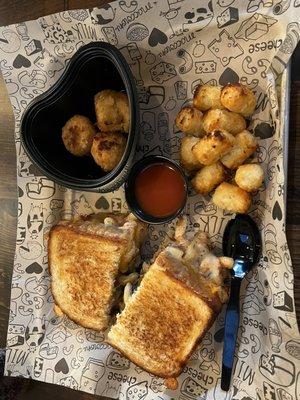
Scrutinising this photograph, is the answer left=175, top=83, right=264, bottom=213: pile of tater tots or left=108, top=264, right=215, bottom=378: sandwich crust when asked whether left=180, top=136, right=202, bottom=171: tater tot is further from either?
left=108, top=264, right=215, bottom=378: sandwich crust

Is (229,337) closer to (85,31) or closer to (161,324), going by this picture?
(161,324)

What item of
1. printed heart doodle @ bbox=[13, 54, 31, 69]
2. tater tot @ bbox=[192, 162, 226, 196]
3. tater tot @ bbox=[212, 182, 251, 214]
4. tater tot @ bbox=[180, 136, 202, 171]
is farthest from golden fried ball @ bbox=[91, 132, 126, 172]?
printed heart doodle @ bbox=[13, 54, 31, 69]

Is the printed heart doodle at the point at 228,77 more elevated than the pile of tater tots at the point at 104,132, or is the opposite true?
the printed heart doodle at the point at 228,77

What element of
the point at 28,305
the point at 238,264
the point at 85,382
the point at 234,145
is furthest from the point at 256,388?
the point at 28,305

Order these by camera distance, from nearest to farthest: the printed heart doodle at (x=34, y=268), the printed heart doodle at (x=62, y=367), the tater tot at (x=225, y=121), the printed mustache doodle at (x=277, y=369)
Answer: the printed mustache doodle at (x=277, y=369) → the tater tot at (x=225, y=121) → the printed heart doodle at (x=62, y=367) → the printed heart doodle at (x=34, y=268)

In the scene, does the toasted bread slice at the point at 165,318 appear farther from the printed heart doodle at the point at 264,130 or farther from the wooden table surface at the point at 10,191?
the printed heart doodle at the point at 264,130

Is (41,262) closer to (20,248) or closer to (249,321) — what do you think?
(20,248)

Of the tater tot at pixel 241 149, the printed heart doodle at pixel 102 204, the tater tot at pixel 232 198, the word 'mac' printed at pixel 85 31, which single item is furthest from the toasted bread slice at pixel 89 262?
the word 'mac' printed at pixel 85 31
